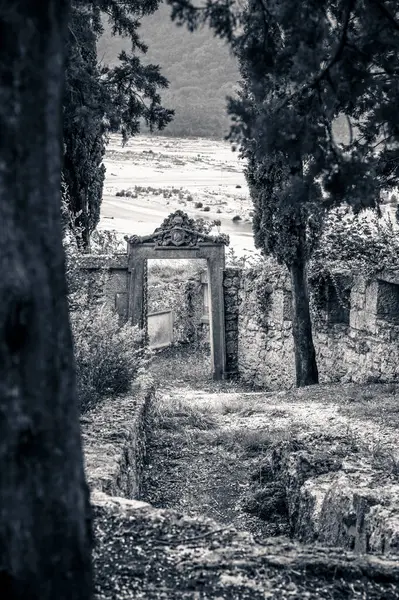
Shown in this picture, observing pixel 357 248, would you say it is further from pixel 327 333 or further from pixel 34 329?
pixel 34 329

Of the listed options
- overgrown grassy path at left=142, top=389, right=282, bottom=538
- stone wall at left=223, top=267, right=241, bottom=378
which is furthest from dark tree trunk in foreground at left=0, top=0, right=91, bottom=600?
stone wall at left=223, top=267, right=241, bottom=378

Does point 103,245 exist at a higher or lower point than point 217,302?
higher

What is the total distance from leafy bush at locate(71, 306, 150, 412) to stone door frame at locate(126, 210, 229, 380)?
644cm

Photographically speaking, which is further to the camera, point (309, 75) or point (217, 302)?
point (217, 302)

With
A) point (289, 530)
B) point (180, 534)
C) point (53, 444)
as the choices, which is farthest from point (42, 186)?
point (289, 530)

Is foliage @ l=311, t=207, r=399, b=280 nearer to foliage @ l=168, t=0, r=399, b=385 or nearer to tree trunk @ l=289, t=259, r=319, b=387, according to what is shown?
tree trunk @ l=289, t=259, r=319, b=387

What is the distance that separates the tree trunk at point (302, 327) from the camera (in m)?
12.8

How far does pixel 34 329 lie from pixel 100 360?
5633mm

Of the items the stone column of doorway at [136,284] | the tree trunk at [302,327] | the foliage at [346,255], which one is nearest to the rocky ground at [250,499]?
the tree trunk at [302,327]

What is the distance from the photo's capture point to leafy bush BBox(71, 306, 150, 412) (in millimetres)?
7406

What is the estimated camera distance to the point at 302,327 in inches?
507

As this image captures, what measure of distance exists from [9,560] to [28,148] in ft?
3.74

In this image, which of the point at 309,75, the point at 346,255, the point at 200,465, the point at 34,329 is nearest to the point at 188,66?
the point at 346,255

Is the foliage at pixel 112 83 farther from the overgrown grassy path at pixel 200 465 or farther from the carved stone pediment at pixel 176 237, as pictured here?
the carved stone pediment at pixel 176 237
